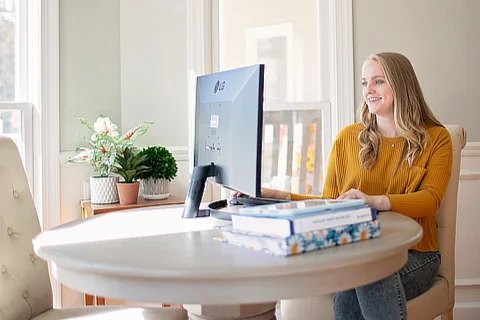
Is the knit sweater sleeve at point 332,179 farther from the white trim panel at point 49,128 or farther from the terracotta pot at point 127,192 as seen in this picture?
the white trim panel at point 49,128

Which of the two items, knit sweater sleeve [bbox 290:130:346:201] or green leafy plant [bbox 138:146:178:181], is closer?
knit sweater sleeve [bbox 290:130:346:201]

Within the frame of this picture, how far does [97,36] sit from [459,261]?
2.20 m

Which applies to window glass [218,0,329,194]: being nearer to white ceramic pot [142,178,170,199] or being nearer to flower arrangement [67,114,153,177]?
white ceramic pot [142,178,170,199]

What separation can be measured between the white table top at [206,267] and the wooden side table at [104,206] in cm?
107

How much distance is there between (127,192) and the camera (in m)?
2.47

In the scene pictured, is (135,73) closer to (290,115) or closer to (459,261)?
(290,115)

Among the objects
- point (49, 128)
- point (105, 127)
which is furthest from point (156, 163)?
point (49, 128)

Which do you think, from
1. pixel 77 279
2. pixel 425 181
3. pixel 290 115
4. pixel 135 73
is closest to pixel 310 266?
pixel 77 279

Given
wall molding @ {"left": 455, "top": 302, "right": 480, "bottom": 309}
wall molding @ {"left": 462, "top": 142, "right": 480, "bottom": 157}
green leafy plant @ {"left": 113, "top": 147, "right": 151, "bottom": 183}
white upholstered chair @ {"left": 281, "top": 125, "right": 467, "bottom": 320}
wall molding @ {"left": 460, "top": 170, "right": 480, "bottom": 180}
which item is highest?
wall molding @ {"left": 462, "top": 142, "right": 480, "bottom": 157}

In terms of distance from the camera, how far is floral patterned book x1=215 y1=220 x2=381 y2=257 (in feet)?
3.43

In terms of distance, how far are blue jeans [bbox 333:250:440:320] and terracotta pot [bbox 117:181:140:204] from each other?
3.96ft

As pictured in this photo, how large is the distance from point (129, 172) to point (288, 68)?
3.28 ft

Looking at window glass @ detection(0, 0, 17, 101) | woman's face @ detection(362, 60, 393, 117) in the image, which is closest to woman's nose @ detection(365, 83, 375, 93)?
woman's face @ detection(362, 60, 393, 117)

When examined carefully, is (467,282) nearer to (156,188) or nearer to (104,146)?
(156,188)
